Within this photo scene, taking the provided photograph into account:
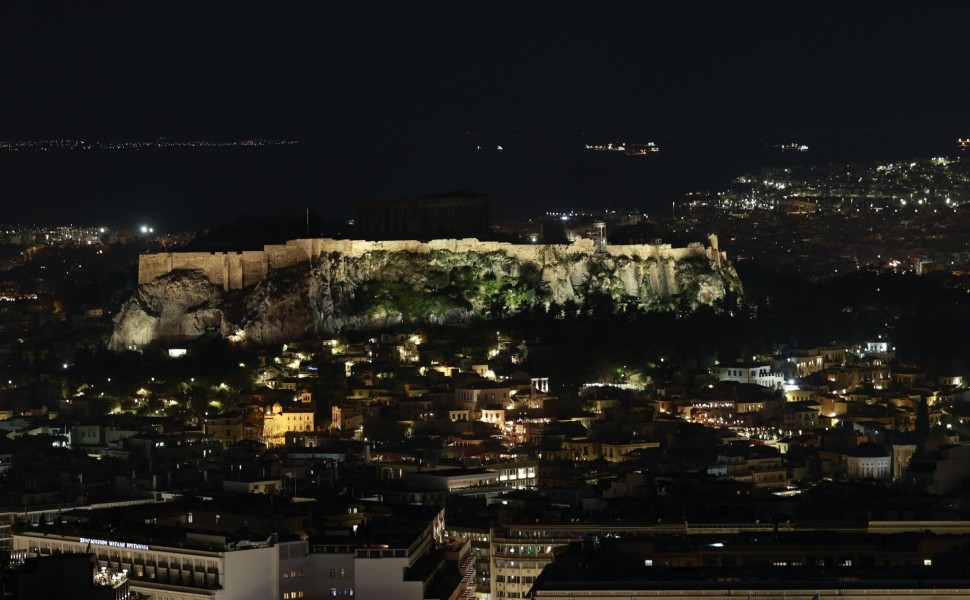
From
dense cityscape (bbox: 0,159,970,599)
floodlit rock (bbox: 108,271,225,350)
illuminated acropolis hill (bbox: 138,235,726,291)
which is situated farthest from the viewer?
illuminated acropolis hill (bbox: 138,235,726,291)

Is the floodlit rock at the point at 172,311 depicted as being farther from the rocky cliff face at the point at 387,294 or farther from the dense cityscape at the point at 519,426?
the dense cityscape at the point at 519,426

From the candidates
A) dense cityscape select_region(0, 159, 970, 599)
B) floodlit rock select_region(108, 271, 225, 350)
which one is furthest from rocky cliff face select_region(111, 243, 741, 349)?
dense cityscape select_region(0, 159, 970, 599)

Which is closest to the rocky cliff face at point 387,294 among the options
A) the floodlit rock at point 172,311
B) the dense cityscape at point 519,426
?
the floodlit rock at point 172,311

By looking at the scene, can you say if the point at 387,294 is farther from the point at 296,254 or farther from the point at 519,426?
the point at 519,426

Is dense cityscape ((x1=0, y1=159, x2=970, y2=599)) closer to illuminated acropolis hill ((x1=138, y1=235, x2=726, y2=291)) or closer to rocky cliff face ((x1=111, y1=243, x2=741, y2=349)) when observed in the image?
rocky cliff face ((x1=111, y1=243, x2=741, y2=349))

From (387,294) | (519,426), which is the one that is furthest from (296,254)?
(519,426)

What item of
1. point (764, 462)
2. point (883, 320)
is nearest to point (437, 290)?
point (883, 320)

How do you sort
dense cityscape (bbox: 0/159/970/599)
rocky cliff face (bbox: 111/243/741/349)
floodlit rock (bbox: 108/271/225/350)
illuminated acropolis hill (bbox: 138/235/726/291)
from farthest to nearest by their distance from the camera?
illuminated acropolis hill (bbox: 138/235/726/291) → floodlit rock (bbox: 108/271/225/350) → rocky cliff face (bbox: 111/243/741/349) → dense cityscape (bbox: 0/159/970/599)

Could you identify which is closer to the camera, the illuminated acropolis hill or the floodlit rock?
the floodlit rock
